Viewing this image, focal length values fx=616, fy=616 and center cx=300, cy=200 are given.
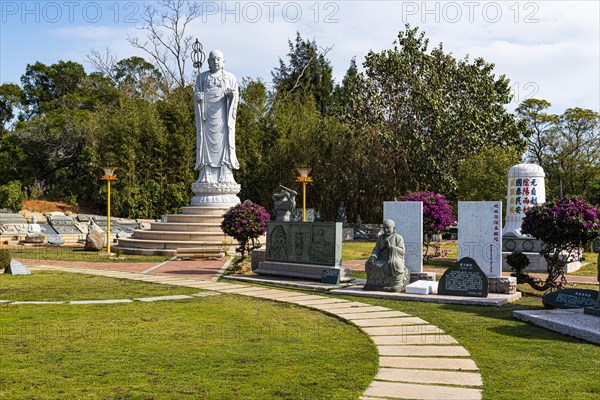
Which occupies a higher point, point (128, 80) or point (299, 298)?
point (128, 80)

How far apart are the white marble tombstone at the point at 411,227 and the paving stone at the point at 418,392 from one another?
24.8 feet

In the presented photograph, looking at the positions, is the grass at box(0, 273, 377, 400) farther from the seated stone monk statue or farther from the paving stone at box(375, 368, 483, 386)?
the seated stone monk statue

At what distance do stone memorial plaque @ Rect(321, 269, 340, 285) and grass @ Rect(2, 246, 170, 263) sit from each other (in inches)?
282

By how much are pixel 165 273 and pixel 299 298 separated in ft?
17.2

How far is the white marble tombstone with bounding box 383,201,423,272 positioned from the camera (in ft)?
42.6

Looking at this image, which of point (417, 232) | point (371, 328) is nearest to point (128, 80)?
point (417, 232)

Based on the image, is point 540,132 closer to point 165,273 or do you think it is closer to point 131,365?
point 165,273

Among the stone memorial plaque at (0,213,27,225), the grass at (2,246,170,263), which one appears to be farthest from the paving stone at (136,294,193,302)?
the stone memorial plaque at (0,213,27,225)

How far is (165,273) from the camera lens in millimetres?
15172

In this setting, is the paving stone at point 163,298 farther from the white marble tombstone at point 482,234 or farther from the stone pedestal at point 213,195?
the stone pedestal at point 213,195

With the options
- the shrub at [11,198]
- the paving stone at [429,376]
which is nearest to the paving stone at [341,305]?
the paving stone at [429,376]

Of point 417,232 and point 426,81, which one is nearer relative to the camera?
point 417,232

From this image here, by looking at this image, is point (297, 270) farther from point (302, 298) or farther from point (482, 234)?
point (482, 234)

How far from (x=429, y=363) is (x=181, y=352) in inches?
106
